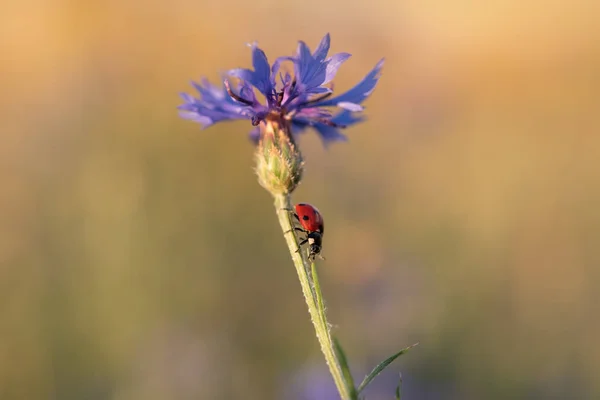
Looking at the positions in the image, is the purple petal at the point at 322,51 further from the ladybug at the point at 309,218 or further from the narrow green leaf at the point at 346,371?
the narrow green leaf at the point at 346,371

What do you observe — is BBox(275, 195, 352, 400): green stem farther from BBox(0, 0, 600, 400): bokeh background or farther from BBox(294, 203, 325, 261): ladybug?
BBox(0, 0, 600, 400): bokeh background

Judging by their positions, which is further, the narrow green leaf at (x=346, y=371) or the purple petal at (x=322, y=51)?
the purple petal at (x=322, y=51)

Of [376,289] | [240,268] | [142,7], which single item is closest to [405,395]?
[376,289]

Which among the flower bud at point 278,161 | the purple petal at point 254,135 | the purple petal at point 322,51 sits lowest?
the flower bud at point 278,161

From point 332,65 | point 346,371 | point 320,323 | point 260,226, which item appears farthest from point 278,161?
point 260,226

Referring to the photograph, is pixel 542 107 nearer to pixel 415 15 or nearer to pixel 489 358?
pixel 415 15

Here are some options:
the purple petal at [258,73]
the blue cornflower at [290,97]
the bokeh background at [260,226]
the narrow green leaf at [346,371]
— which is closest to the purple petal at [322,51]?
the blue cornflower at [290,97]

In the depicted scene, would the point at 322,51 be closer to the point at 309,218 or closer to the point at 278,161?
the point at 278,161
